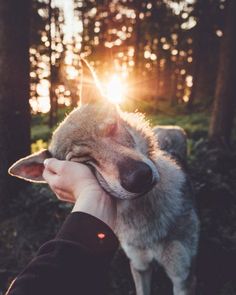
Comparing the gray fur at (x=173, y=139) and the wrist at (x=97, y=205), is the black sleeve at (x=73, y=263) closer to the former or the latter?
the wrist at (x=97, y=205)

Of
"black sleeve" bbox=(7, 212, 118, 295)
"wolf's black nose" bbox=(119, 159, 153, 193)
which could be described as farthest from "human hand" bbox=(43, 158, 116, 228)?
"wolf's black nose" bbox=(119, 159, 153, 193)

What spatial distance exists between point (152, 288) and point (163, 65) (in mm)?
36022

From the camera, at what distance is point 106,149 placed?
2932 millimetres

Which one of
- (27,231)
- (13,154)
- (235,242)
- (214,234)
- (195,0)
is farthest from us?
(195,0)

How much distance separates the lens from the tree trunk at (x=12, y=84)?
Result: 6.11 metres

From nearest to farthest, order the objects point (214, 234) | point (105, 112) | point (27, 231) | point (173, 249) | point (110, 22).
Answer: point (105, 112), point (173, 249), point (214, 234), point (27, 231), point (110, 22)

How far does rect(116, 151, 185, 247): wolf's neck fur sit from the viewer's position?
3.54m

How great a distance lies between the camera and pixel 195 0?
2323cm

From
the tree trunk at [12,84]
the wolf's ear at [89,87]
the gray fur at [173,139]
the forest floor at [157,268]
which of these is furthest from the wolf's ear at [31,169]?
the gray fur at [173,139]

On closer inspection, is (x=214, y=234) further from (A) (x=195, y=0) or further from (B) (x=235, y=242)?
(A) (x=195, y=0)

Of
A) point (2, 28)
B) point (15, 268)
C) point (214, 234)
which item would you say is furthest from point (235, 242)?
point (2, 28)

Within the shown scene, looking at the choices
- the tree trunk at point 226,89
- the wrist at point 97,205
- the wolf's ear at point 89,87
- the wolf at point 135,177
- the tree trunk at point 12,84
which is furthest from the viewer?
the tree trunk at point 226,89

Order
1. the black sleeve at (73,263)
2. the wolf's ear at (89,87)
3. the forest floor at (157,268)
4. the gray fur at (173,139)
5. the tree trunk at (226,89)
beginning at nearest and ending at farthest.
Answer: the black sleeve at (73,263), the wolf's ear at (89,87), the forest floor at (157,268), the gray fur at (173,139), the tree trunk at (226,89)

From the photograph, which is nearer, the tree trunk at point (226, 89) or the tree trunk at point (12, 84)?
the tree trunk at point (12, 84)
